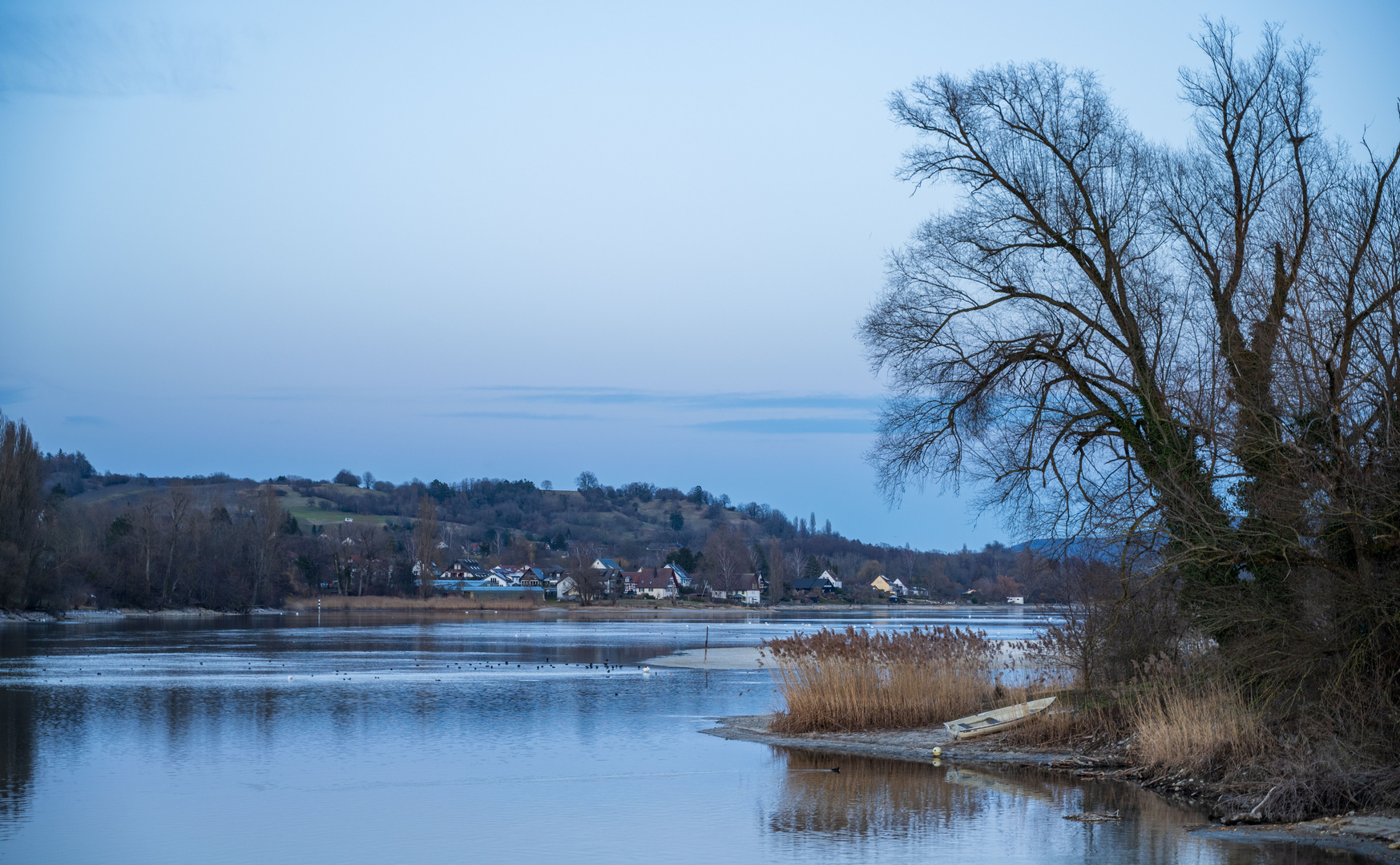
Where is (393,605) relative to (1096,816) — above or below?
below

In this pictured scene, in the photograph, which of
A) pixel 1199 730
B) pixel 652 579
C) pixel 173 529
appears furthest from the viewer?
pixel 652 579

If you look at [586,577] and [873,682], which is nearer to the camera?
[873,682]

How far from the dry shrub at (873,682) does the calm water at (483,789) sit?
1862 mm

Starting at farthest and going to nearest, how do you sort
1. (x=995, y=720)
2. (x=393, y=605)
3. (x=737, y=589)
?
(x=737, y=589), (x=393, y=605), (x=995, y=720)

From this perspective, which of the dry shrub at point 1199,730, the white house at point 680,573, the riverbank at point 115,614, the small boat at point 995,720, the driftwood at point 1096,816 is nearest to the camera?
the driftwood at point 1096,816

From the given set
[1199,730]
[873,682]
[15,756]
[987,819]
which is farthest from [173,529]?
[1199,730]

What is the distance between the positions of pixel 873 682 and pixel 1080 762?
513 centimetres

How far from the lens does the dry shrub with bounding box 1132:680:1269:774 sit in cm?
1477

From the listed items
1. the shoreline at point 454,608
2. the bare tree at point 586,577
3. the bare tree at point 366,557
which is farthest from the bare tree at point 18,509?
the bare tree at point 586,577

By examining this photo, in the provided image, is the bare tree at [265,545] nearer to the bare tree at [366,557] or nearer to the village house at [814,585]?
the bare tree at [366,557]

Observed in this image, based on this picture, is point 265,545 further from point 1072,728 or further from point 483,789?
point 1072,728

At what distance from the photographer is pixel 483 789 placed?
16719 millimetres

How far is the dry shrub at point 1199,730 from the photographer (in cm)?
1477

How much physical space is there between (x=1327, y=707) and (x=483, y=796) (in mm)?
10523
